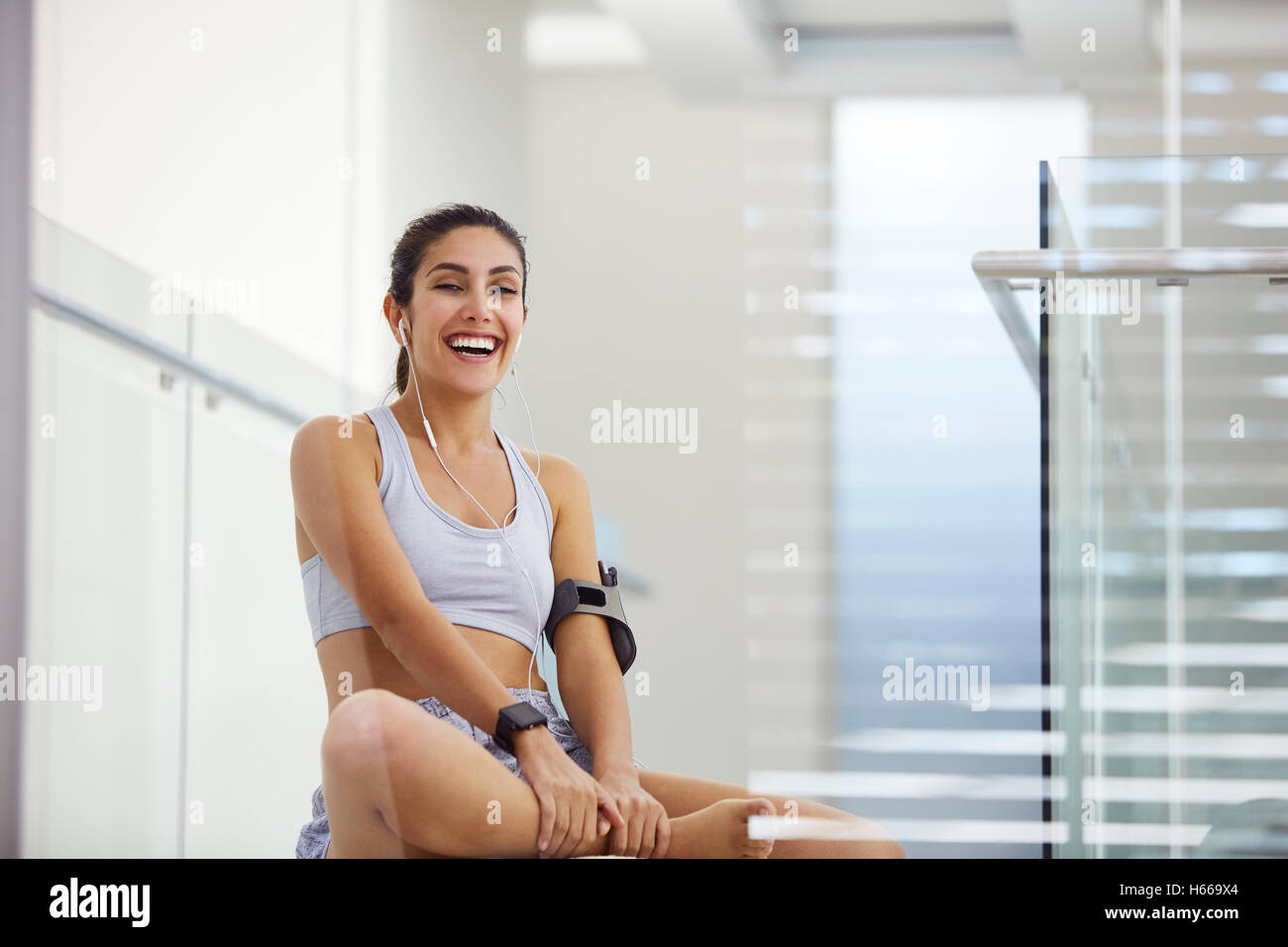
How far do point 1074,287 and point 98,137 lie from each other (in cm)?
126

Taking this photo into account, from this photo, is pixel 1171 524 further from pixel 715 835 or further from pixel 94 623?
pixel 94 623

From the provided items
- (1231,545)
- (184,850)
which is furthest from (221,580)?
(1231,545)

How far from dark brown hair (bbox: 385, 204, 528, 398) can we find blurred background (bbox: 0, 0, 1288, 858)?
0.32 ft

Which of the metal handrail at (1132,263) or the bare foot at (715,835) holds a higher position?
the metal handrail at (1132,263)

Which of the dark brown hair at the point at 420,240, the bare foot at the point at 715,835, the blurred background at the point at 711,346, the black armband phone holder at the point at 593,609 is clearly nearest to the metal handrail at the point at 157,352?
the blurred background at the point at 711,346

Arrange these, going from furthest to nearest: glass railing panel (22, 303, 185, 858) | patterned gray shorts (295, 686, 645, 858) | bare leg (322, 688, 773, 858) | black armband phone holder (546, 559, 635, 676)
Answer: glass railing panel (22, 303, 185, 858), black armband phone holder (546, 559, 635, 676), patterned gray shorts (295, 686, 645, 858), bare leg (322, 688, 773, 858)

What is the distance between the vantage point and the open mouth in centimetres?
150

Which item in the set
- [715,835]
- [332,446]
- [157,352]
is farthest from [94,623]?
[715,835]

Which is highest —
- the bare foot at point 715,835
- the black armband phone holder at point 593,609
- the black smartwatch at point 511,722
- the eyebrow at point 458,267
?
the eyebrow at point 458,267

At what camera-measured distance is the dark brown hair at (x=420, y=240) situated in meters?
1.52

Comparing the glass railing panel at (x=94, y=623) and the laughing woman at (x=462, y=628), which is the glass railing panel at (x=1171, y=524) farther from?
the glass railing panel at (x=94, y=623)

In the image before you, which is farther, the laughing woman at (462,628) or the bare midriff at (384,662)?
the bare midriff at (384,662)

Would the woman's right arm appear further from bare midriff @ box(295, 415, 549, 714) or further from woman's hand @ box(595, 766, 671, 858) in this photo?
woman's hand @ box(595, 766, 671, 858)

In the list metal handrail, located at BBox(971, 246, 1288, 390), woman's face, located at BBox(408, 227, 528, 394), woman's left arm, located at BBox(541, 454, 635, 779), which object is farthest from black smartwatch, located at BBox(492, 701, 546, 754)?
metal handrail, located at BBox(971, 246, 1288, 390)
